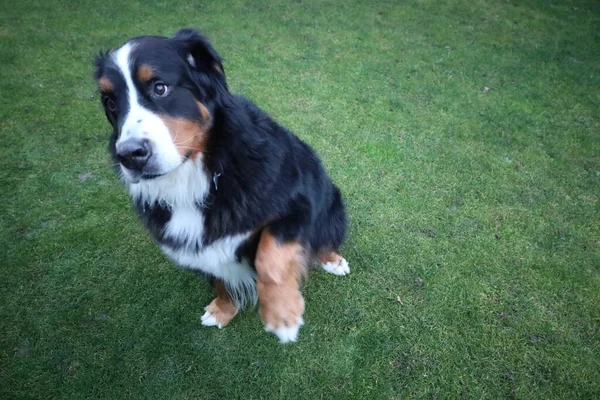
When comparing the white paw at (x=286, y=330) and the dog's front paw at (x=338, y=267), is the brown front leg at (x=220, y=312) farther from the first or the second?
the dog's front paw at (x=338, y=267)

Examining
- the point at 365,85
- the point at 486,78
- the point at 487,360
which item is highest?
the point at 486,78

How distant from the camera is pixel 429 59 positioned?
6008 millimetres

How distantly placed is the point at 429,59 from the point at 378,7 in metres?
2.67

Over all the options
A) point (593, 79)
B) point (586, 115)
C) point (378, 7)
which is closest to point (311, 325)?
point (586, 115)

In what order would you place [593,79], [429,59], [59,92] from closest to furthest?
1. [59,92]
2. [593,79]
3. [429,59]

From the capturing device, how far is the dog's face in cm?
169

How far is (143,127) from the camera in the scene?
1.69m

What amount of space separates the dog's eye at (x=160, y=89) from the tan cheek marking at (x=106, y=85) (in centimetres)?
20

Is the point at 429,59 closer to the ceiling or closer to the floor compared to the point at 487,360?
closer to the ceiling

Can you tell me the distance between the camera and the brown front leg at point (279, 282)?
2027 millimetres

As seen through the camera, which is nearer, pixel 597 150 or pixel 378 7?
pixel 597 150

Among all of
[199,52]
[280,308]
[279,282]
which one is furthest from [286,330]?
[199,52]

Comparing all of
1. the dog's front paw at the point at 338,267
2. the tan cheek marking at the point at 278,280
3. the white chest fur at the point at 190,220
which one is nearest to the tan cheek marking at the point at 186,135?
the white chest fur at the point at 190,220

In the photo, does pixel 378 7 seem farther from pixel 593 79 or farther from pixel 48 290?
pixel 48 290
